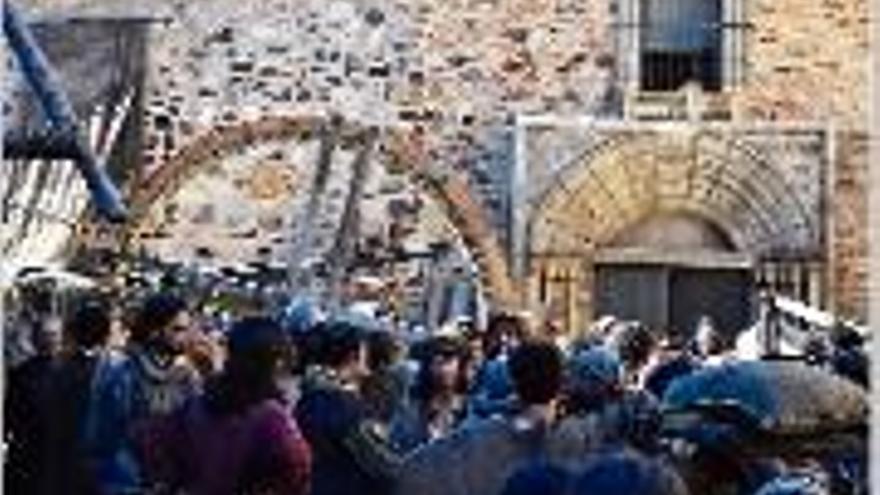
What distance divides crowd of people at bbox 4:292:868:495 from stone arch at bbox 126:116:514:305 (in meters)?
10.8

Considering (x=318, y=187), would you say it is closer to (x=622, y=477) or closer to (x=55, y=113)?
(x=55, y=113)

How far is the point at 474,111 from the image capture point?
2131 centimetres

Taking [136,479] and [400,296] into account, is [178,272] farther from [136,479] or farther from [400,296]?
[136,479]

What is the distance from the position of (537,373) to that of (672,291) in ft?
45.2

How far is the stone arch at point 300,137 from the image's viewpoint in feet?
67.7

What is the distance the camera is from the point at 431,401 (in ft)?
30.5

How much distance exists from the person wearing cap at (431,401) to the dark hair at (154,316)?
97 cm

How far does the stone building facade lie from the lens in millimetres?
20812

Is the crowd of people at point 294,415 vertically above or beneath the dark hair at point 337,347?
beneath

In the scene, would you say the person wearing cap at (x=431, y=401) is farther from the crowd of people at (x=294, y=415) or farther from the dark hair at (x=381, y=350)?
the dark hair at (x=381, y=350)

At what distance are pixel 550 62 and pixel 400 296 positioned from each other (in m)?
2.39

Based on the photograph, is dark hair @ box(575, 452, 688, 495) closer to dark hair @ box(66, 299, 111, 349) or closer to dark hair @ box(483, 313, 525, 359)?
dark hair @ box(66, 299, 111, 349)

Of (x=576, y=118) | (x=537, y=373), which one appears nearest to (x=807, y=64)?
(x=576, y=118)

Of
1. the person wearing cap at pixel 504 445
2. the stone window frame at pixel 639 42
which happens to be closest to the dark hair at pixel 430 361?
the person wearing cap at pixel 504 445
